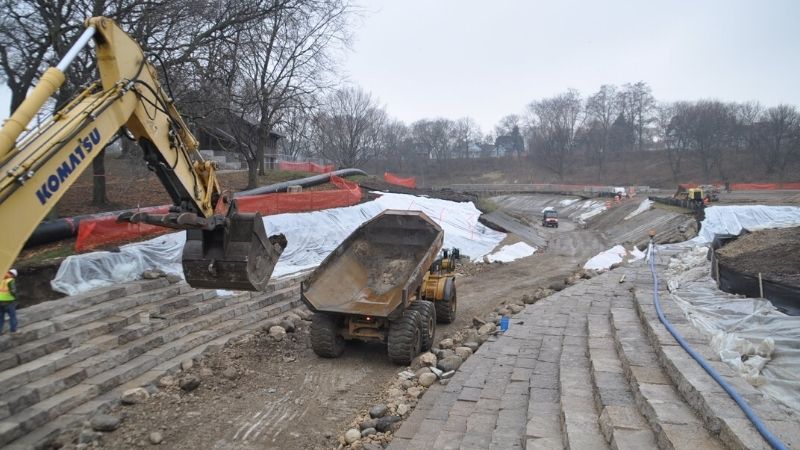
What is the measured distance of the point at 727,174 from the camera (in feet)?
210

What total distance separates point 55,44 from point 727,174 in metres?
71.2

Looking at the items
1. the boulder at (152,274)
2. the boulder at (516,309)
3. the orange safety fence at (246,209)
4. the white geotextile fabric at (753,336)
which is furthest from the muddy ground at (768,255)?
the boulder at (152,274)

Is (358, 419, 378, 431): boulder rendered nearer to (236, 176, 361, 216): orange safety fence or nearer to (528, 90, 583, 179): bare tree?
(236, 176, 361, 216): orange safety fence

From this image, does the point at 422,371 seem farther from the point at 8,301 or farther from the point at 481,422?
the point at 8,301

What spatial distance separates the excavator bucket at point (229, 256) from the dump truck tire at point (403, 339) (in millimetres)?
2574

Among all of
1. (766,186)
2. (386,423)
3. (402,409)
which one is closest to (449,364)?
(402,409)

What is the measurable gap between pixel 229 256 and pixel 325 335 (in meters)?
2.72

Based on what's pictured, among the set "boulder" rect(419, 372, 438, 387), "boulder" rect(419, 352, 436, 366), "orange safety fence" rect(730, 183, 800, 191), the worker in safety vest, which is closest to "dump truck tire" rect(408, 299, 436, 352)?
"boulder" rect(419, 352, 436, 366)

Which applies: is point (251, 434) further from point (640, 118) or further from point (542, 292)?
point (640, 118)

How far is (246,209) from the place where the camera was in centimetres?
1507

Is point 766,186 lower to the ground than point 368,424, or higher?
higher

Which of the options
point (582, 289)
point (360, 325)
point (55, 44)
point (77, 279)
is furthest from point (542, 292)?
point (55, 44)

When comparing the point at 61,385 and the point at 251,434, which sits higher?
the point at 61,385

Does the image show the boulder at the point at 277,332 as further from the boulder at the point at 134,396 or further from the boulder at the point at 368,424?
the boulder at the point at 368,424
